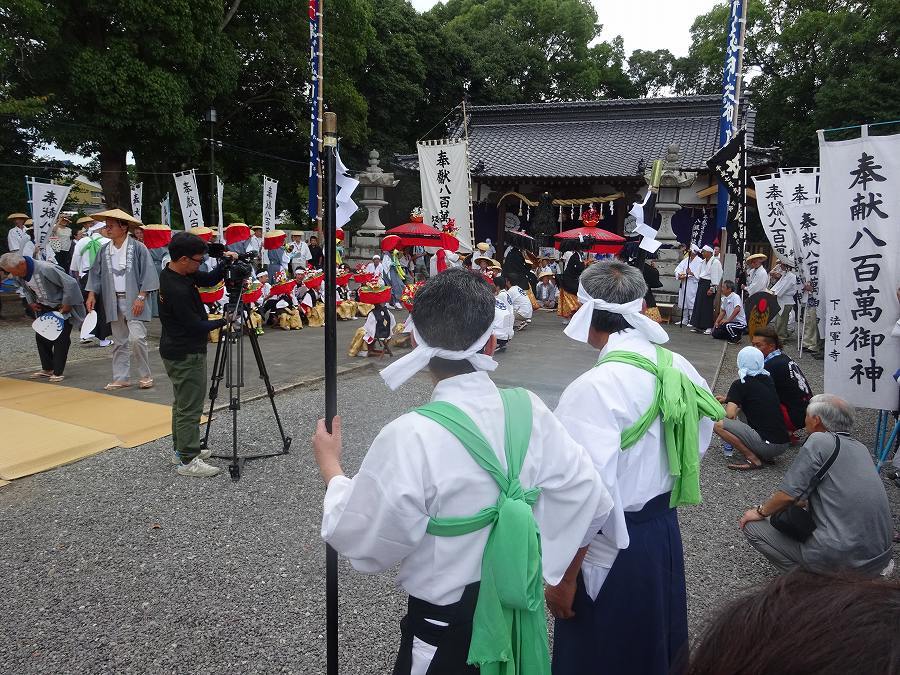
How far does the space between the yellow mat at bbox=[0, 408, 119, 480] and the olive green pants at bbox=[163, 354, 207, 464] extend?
1.07m

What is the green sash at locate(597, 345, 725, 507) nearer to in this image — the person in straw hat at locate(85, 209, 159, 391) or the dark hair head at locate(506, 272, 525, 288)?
the person in straw hat at locate(85, 209, 159, 391)

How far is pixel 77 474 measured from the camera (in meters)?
4.60

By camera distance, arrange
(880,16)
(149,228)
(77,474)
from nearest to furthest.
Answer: (77,474) → (149,228) → (880,16)

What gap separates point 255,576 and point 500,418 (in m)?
2.38

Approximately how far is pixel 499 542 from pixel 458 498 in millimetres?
151

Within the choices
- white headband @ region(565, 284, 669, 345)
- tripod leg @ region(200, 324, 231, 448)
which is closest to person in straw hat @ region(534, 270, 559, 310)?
tripod leg @ region(200, 324, 231, 448)

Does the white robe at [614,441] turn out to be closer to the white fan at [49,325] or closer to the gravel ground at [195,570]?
the gravel ground at [195,570]

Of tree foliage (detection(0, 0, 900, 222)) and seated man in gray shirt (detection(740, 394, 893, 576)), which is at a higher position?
tree foliage (detection(0, 0, 900, 222))

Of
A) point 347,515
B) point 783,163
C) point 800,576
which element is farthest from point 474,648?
point 783,163

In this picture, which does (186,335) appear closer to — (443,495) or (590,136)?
(443,495)

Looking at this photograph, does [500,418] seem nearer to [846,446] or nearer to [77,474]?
[846,446]

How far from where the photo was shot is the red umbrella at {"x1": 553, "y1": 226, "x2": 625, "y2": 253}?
15.3 m

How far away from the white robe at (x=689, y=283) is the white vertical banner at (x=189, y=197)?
1042 cm

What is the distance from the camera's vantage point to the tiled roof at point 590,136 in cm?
1836
